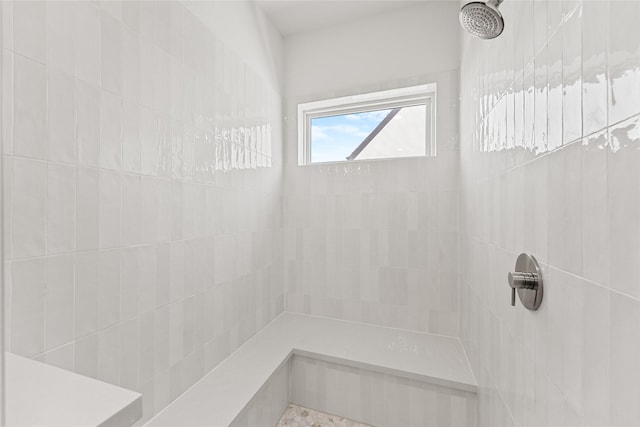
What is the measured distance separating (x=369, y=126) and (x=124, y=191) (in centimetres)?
171

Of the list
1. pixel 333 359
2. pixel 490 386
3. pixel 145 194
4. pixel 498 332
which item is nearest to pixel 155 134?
pixel 145 194

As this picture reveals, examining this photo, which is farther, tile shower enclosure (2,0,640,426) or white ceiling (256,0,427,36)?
white ceiling (256,0,427,36)

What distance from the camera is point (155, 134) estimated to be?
1.19 meters

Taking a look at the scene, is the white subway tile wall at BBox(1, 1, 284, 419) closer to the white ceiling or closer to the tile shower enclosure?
the tile shower enclosure

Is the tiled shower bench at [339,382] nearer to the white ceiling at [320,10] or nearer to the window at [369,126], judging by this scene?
the window at [369,126]

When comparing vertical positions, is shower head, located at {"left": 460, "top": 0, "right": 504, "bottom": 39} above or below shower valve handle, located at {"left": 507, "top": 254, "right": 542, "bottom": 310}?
above

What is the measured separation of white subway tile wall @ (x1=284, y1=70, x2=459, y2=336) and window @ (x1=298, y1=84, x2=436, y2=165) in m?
0.08

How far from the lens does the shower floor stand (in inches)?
64.1

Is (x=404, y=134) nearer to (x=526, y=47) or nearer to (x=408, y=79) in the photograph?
(x=408, y=79)

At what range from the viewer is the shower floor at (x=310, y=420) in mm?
1629

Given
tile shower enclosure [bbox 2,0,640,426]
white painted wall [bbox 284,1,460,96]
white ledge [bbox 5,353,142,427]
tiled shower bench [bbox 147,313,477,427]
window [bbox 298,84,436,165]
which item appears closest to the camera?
white ledge [bbox 5,353,142,427]

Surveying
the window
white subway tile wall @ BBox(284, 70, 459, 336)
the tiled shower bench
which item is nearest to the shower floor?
the tiled shower bench

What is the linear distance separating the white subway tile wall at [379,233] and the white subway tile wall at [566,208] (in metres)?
0.73

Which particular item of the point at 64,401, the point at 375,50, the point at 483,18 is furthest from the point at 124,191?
the point at 375,50
